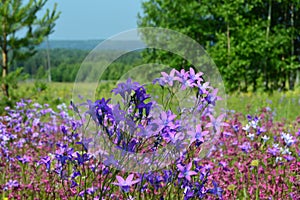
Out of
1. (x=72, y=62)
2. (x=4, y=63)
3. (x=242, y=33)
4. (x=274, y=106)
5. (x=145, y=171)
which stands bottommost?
(x=274, y=106)

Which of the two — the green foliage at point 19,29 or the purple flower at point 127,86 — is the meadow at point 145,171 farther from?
the green foliage at point 19,29

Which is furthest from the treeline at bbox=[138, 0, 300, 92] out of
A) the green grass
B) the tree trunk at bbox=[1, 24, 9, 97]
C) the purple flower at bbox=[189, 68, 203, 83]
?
the purple flower at bbox=[189, 68, 203, 83]

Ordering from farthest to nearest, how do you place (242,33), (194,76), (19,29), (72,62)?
(72,62), (242,33), (19,29), (194,76)

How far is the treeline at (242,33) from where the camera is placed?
19.5m

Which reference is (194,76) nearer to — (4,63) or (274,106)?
(274,106)

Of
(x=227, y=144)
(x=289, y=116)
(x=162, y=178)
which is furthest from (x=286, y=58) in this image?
(x=162, y=178)

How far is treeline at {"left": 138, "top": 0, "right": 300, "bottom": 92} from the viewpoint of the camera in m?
19.5

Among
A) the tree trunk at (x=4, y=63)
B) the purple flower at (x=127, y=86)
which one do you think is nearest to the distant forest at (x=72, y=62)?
the tree trunk at (x=4, y=63)

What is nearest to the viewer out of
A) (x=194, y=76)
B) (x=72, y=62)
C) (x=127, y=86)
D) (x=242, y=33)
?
(x=127, y=86)

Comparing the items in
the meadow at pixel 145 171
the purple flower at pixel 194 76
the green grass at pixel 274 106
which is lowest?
the green grass at pixel 274 106

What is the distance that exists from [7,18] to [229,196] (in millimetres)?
8357

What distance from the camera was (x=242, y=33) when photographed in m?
19.6

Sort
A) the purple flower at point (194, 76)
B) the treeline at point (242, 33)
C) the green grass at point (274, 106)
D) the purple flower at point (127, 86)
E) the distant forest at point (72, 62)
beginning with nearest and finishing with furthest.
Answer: the purple flower at point (127, 86) < the purple flower at point (194, 76) < the distant forest at point (72, 62) < the green grass at point (274, 106) < the treeline at point (242, 33)

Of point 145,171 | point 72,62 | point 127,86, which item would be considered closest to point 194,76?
point 127,86
